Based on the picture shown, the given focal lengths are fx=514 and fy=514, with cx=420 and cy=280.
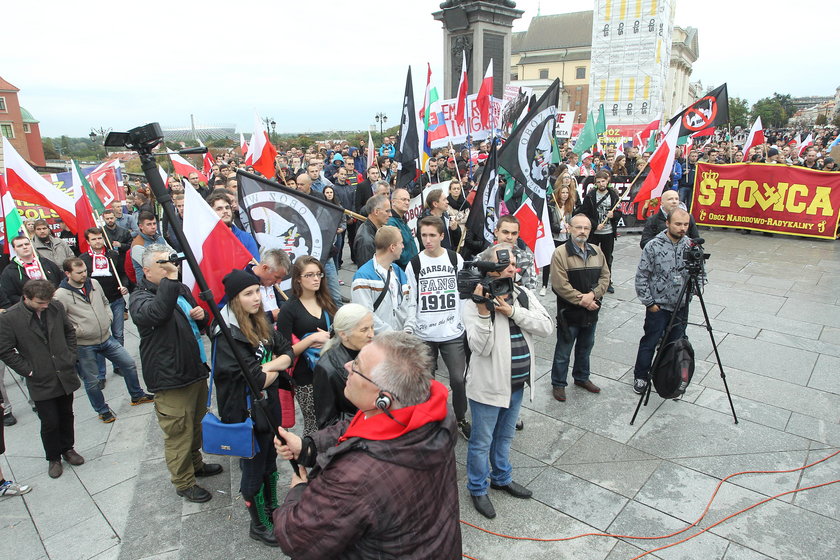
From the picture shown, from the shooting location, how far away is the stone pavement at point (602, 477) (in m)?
3.47

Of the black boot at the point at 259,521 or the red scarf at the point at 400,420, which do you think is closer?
the red scarf at the point at 400,420

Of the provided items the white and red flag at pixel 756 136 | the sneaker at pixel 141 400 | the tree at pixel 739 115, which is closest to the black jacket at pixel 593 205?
the sneaker at pixel 141 400

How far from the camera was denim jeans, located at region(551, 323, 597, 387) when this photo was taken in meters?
5.29

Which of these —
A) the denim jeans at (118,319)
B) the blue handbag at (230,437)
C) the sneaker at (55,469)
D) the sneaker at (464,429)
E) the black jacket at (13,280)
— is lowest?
the sneaker at (55,469)

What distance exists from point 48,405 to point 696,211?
1450 centimetres

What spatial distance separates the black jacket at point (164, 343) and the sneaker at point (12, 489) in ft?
5.41

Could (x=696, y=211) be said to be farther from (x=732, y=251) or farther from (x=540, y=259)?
(x=540, y=259)

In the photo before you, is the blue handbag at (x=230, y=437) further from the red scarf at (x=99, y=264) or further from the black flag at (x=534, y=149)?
the red scarf at (x=99, y=264)

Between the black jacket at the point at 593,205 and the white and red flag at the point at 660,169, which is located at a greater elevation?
Answer: the white and red flag at the point at 660,169

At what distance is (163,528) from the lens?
3691 millimetres

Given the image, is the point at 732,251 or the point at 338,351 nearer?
the point at 338,351

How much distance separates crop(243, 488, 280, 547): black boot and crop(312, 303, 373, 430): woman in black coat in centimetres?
82

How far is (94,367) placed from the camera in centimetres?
547

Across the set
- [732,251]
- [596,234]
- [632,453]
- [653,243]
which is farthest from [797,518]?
[732,251]
